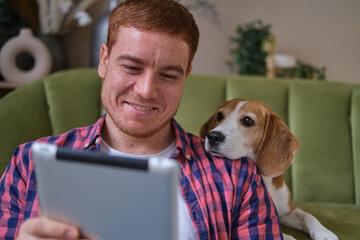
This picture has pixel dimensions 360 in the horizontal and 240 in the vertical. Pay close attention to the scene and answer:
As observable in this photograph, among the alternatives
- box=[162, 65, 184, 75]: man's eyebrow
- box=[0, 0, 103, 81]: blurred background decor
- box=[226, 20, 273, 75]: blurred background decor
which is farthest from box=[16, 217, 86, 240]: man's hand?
box=[226, 20, 273, 75]: blurred background decor

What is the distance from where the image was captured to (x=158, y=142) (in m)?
1.09

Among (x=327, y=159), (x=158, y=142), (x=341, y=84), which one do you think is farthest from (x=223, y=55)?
(x=158, y=142)

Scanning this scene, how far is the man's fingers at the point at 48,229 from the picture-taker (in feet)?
1.87

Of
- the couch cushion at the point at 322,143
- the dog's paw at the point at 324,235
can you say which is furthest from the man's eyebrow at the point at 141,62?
the couch cushion at the point at 322,143

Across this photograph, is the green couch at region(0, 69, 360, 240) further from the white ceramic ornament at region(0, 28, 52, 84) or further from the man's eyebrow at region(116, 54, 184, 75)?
the man's eyebrow at region(116, 54, 184, 75)

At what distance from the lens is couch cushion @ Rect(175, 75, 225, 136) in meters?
1.71

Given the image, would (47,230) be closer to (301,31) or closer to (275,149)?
(275,149)

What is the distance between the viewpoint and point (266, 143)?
4.47 ft

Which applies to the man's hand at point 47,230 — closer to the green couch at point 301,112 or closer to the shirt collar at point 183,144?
the shirt collar at point 183,144

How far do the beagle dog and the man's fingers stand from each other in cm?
79

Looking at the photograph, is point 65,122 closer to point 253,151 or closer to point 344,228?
point 253,151

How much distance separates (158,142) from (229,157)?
28cm

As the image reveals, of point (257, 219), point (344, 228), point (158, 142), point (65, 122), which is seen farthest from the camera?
point (65, 122)

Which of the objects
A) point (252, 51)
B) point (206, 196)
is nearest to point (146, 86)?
point (206, 196)
